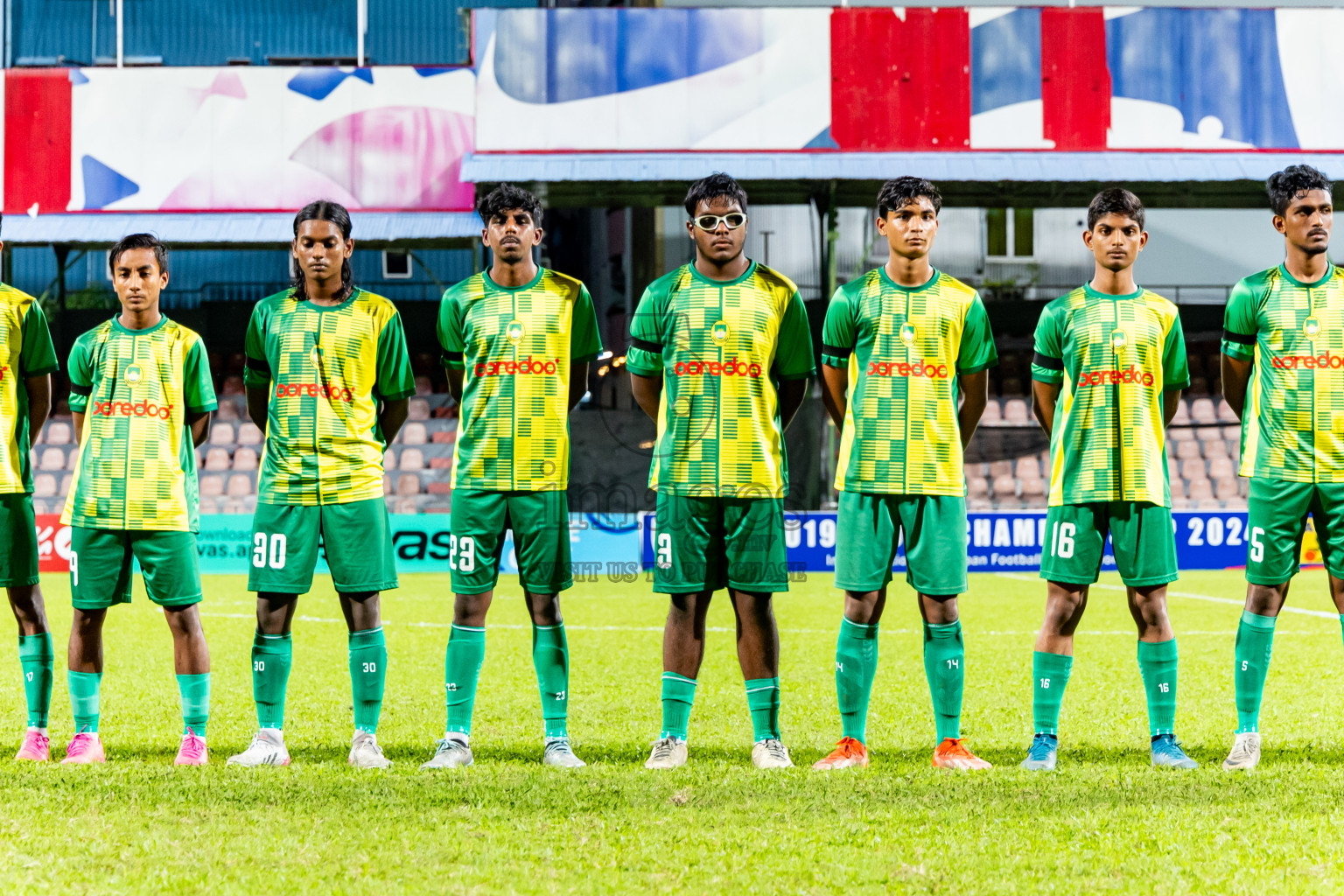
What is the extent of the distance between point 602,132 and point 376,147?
3953mm

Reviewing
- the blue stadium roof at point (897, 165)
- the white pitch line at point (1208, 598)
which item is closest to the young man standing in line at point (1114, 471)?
the white pitch line at point (1208, 598)

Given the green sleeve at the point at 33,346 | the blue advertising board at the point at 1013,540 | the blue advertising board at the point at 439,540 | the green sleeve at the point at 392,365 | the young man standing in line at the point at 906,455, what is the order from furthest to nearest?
the blue advertising board at the point at 439,540, the blue advertising board at the point at 1013,540, the green sleeve at the point at 33,346, the green sleeve at the point at 392,365, the young man standing in line at the point at 906,455

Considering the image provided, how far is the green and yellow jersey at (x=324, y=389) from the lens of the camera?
5445 mm

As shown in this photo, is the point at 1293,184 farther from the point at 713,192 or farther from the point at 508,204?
the point at 508,204

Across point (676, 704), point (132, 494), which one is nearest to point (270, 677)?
point (132, 494)

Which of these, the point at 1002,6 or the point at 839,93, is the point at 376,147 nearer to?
the point at 839,93

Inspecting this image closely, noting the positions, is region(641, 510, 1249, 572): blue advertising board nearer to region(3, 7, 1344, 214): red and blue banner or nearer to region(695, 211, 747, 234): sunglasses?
region(3, 7, 1344, 214): red and blue banner

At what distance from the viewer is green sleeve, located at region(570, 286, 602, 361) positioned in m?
5.58

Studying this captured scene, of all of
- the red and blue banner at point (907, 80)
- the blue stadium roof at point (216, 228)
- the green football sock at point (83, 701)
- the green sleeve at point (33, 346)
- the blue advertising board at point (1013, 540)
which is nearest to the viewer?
the green football sock at point (83, 701)

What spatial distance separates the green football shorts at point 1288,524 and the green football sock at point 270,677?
12.5 feet

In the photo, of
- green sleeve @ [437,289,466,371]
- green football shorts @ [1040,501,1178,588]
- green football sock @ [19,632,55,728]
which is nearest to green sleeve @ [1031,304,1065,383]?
green football shorts @ [1040,501,1178,588]

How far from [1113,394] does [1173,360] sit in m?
0.31

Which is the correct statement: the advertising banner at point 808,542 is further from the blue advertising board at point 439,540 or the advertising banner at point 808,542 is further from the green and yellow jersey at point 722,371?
the green and yellow jersey at point 722,371

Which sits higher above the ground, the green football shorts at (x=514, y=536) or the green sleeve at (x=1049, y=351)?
the green sleeve at (x=1049, y=351)
